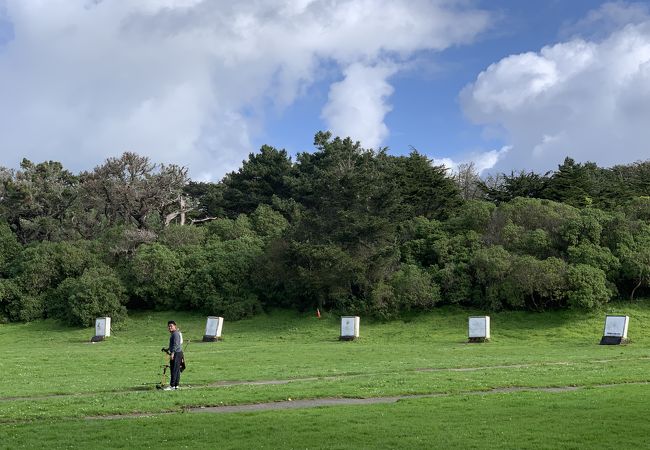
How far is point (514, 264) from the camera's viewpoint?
1587 inches

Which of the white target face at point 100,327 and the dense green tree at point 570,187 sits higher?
the dense green tree at point 570,187

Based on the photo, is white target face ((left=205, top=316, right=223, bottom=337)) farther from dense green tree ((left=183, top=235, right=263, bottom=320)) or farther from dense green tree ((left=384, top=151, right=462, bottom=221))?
dense green tree ((left=384, top=151, right=462, bottom=221))

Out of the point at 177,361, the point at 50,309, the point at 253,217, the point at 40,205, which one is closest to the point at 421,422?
the point at 177,361

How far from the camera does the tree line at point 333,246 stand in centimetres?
4097

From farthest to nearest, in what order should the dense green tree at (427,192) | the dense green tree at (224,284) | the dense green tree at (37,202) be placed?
1. the dense green tree at (37,202)
2. the dense green tree at (427,192)
3. the dense green tree at (224,284)

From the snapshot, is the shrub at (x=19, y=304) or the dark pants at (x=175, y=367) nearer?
the dark pants at (x=175, y=367)

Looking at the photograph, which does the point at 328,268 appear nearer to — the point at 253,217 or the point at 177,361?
the point at 253,217

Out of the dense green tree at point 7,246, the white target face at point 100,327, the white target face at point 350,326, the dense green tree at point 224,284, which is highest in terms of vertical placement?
the dense green tree at point 7,246

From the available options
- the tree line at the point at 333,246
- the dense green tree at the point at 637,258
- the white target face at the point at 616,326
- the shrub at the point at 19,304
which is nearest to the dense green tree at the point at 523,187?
the tree line at the point at 333,246

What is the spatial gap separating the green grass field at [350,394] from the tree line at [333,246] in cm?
556

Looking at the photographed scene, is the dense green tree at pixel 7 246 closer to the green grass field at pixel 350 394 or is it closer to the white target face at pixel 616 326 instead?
the green grass field at pixel 350 394

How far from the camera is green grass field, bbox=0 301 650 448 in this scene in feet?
36.7

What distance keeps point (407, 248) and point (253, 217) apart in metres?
17.2

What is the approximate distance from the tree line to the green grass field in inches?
219
